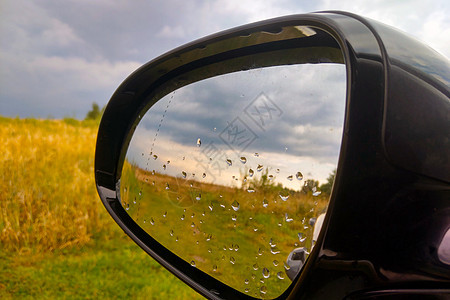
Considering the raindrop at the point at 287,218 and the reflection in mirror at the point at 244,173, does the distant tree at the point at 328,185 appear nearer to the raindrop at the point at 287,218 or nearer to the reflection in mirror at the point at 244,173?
the reflection in mirror at the point at 244,173

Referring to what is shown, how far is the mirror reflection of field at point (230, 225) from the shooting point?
2.34 ft

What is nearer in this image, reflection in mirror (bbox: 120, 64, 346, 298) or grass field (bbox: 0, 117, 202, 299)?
reflection in mirror (bbox: 120, 64, 346, 298)

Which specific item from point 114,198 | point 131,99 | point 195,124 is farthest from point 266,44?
point 114,198

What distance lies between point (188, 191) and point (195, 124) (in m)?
0.23

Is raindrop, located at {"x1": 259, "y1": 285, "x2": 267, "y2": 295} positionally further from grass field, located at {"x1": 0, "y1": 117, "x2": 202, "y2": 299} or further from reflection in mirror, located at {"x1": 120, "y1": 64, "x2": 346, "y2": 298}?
grass field, located at {"x1": 0, "y1": 117, "x2": 202, "y2": 299}

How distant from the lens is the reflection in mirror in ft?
2.31

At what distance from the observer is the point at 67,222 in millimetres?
4172

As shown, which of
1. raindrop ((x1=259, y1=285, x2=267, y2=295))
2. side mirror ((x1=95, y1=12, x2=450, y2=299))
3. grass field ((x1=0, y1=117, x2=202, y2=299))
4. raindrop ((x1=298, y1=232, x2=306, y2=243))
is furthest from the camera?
grass field ((x1=0, y1=117, x2=202, y2=299))

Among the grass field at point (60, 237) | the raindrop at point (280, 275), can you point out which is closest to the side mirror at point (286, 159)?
the raindrop at point (280, 275)

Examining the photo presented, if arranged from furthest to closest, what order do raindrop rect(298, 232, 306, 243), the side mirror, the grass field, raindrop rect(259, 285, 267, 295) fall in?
the grass field → raindrop rect(259, 285, 267, 295) → raindrop rect(298, 232, 306, 243) → the side mirror

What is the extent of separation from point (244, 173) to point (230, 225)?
0.15 m

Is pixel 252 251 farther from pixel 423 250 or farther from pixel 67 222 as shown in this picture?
pixel 67 222

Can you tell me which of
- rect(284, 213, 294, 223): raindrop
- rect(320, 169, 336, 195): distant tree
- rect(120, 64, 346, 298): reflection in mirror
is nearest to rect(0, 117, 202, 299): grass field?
rect(120, 64, 346, 298): reflection in mirror

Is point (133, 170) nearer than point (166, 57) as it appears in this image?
No
